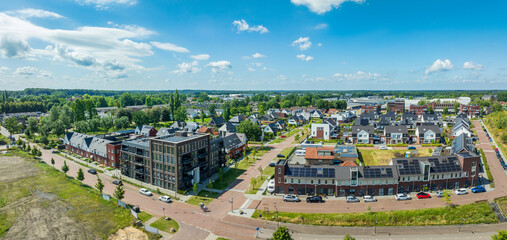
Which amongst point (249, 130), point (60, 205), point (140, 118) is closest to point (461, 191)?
point (249, 130)

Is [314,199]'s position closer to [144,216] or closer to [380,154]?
[144,216]

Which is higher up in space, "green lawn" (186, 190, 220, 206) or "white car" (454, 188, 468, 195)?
"white car" (454, 188, 468, 195)

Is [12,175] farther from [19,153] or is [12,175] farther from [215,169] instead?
[215,169]

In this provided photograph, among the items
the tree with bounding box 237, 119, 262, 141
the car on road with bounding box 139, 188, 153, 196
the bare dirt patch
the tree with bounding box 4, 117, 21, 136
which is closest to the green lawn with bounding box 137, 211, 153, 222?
the bare dirt patch

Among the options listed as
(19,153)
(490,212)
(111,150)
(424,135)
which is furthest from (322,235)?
(19,153)

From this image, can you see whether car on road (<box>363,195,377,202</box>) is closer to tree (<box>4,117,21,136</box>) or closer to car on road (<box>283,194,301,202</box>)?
car on road (<box>283,194,301,202</box>)
